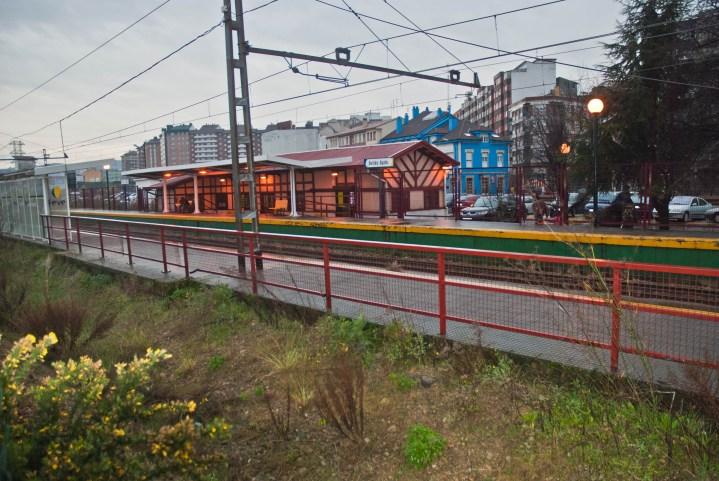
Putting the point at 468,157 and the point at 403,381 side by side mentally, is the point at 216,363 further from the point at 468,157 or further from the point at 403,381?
the point at 468,157

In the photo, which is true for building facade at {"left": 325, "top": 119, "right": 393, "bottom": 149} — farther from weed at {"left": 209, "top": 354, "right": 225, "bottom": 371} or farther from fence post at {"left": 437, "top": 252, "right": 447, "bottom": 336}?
fence post at {"left": 437, "top": 252, "right": 447, "bottom": 336}

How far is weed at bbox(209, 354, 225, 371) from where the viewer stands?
6699mm

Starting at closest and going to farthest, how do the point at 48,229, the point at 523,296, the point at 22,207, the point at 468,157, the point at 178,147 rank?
the point at 523,296 → the point at 48,229 → the point at 22,207 → the point at 468,157 → the point at 178,147

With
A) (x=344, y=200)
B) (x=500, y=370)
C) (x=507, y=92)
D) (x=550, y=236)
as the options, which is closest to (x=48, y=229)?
(x=344, y=200)

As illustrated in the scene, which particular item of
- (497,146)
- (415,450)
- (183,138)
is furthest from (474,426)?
(183,138)

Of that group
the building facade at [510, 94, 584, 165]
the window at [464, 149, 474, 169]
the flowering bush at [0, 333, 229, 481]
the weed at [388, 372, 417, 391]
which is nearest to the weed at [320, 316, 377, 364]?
the weed at [388, 372, 417, 391]

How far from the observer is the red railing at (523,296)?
4.57 metres

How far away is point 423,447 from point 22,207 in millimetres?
23142

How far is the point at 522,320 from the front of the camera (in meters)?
6.07

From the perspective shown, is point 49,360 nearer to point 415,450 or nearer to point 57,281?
point 415,450

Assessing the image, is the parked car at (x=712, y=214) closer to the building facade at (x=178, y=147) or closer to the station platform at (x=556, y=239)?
the station platform at (x=556, y=239)

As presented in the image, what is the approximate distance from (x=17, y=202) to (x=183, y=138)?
17204 centimetres

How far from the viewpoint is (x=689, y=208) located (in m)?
27.9

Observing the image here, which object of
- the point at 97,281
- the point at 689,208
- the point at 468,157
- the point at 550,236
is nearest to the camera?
the point at 550,236
